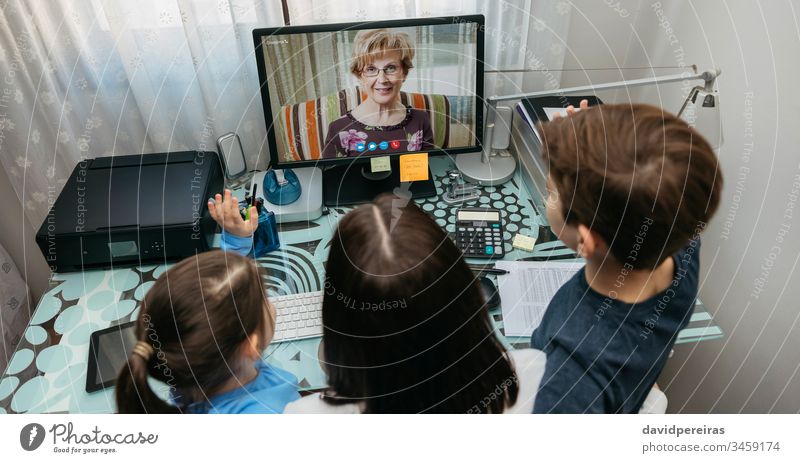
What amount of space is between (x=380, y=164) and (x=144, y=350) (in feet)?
2.40

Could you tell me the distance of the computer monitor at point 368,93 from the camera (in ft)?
4.00

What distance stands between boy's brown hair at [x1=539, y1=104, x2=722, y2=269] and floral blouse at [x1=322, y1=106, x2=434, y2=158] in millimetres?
530

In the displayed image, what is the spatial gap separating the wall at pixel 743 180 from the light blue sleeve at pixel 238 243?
1.01 metres

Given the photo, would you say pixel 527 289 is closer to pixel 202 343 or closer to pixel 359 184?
Answer: pixel 359 184

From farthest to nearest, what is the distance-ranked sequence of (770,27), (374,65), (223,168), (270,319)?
(223,168)
(374,65)
(770,27)
(270,319)

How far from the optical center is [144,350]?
0.87 metres

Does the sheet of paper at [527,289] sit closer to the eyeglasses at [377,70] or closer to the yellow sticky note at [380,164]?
the yellow sticky note at [380,164]

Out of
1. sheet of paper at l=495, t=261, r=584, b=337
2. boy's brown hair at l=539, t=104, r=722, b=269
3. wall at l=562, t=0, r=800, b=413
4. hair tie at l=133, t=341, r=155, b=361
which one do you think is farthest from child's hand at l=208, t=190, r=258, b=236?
wall at l=562, t=0, r=800, b=413

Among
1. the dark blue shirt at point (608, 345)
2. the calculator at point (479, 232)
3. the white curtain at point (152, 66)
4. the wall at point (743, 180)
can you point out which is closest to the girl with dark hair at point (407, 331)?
the dark blue shirt at point (608, 345)

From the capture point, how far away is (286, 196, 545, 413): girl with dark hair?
76 centimetres

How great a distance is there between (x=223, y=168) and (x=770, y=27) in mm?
1299
